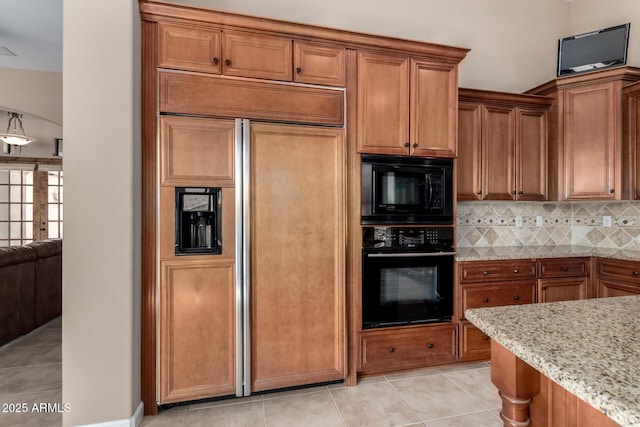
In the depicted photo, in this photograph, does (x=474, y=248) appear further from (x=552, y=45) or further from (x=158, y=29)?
(x=158, y=29)

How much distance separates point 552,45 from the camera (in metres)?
3.55

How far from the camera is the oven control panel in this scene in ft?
7.71

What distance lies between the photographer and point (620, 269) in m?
2.60

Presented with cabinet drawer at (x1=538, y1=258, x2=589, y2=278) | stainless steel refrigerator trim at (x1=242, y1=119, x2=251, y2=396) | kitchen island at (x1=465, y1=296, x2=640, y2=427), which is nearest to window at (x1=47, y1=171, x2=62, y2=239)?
stainless steel refrigerator trim at (x1=242, y1=119, x2=251, y2=396)

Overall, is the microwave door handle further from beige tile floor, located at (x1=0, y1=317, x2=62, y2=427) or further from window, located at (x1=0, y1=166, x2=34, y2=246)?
window, located at (x1=0, y1=166, x2=34, y2=246)

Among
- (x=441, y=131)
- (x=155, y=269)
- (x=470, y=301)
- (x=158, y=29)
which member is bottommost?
(x=470, y=301)

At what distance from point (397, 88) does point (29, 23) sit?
3.76 meters

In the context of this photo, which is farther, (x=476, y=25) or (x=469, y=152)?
(x=476, y=25)

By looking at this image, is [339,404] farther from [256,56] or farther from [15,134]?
[15,134]

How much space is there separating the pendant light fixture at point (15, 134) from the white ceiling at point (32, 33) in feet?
4.16

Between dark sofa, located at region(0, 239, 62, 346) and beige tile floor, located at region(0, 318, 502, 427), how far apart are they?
0.68 meters

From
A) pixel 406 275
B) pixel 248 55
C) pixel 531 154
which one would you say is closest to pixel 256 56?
pixel 248 55

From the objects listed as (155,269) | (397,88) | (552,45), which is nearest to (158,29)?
(155,269)

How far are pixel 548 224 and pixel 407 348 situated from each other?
224cm
